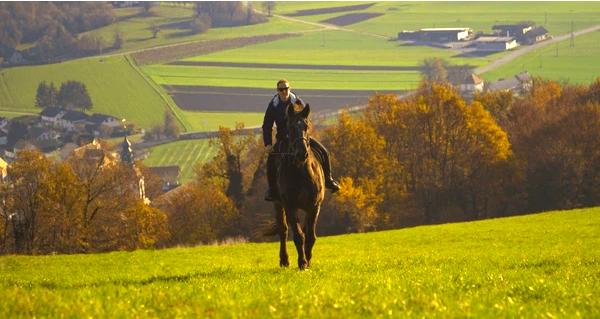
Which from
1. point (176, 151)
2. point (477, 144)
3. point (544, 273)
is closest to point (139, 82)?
point (176, 151)

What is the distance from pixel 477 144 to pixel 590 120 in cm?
1131

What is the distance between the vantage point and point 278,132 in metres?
22.7

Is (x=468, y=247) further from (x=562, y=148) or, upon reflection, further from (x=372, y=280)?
(x=562, y=148)

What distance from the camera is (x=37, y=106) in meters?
187

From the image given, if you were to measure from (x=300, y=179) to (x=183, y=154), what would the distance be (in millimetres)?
123293

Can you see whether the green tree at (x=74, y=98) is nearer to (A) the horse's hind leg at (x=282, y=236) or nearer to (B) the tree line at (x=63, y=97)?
(B) the tree line at (x=63, y=97)

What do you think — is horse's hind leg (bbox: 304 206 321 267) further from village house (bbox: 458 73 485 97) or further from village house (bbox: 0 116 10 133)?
village house (bbox: 0 116 10 133)

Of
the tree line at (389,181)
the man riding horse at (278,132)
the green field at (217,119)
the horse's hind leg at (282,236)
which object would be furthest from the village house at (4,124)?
the man riding horse at (278,132)

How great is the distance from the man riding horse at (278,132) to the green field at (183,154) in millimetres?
107778

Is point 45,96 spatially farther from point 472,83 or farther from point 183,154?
point 472,83

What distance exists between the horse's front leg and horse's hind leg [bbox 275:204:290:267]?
5.77 feet

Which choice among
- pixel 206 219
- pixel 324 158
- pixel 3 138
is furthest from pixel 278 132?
pixel 3 138

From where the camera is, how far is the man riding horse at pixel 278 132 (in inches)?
886

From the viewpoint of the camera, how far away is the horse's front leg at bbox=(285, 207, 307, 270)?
22.6 meters
